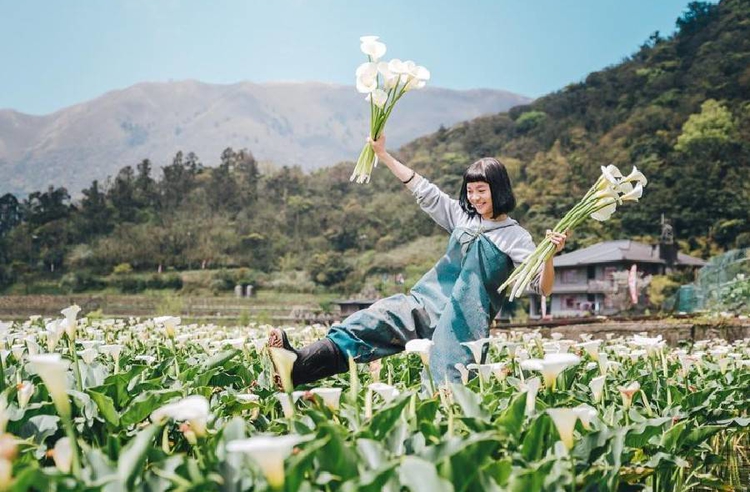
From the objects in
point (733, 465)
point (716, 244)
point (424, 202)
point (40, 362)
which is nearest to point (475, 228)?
point (424, 202)

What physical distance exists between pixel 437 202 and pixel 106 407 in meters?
1.98

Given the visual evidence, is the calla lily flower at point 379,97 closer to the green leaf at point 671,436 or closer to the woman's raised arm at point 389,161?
the woman's raised arm at point 389,161

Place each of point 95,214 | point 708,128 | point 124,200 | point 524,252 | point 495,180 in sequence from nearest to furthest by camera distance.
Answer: point 524,252 → point 495,180 → point 708,128 → point 95,214 → point 124,200

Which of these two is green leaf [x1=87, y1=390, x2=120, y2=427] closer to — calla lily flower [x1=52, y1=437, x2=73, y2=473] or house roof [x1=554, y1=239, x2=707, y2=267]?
calla lily flower [x1=52, y1=437, x2=73, y2=473]

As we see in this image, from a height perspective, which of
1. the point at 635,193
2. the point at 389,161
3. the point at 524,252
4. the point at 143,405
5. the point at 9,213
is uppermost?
the point at 9,213

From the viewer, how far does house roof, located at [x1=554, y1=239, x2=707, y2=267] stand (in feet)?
90.1

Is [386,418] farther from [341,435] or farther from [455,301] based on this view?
[455,301]

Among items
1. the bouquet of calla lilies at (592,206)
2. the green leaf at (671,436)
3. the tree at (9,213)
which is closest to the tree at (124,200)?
the tree at (9,213)

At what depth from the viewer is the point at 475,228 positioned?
123 inches

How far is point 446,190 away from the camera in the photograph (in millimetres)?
52250

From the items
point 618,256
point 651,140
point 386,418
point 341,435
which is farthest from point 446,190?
point 341,435

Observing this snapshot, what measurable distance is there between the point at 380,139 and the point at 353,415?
5.95 ft

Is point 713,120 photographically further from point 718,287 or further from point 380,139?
point 380,139

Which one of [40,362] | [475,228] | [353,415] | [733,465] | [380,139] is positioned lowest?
[733,465]
